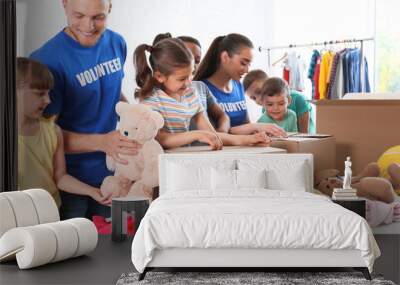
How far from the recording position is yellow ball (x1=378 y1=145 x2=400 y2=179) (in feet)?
23.9

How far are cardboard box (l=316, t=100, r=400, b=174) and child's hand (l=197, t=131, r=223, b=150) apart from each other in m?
1.04

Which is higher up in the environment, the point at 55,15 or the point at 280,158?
the point at 55,15

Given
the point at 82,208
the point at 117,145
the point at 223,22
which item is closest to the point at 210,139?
the point at 117,145

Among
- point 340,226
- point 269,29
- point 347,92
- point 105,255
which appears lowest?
point 105,255

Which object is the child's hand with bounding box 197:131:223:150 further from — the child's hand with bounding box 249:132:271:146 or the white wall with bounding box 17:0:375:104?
the white wall with bounding box 17:0:375:104

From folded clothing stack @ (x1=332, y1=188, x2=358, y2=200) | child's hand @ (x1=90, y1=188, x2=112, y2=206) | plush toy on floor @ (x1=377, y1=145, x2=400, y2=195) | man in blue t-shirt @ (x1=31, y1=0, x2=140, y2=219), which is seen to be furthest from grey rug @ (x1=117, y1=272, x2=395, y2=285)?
man in blue t-shirt @ (x1=31, y1=0, x2=140, y2=219)

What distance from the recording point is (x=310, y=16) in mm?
7414

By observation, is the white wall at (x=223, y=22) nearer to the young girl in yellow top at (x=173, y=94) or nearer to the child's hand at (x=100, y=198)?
the young girl in yellow top at (x=173, y=94)

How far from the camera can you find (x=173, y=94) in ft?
24.4

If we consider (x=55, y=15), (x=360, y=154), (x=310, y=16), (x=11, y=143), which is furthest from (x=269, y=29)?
(x=11, y=143)

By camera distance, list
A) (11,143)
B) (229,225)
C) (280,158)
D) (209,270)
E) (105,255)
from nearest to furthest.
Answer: (229,225), (209,270), (105,255), (280,158), (11,143)

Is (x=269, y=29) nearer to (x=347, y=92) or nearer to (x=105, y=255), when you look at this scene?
(x=347, y=92)

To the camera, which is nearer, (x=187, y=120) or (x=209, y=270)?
(x=209, y=270)

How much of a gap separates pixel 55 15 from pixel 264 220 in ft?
11.7
